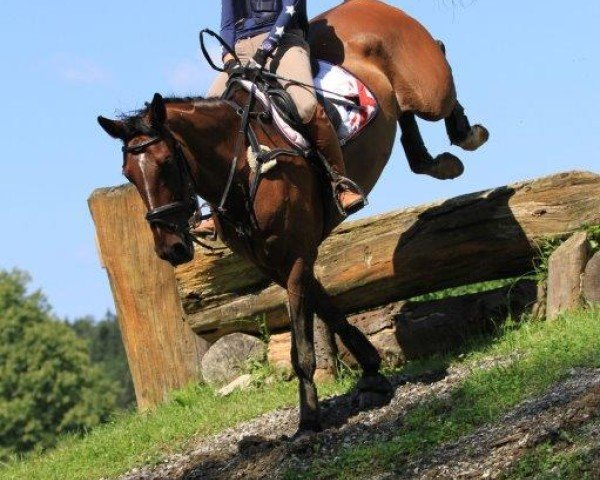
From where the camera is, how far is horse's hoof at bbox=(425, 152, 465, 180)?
1201 centimetres

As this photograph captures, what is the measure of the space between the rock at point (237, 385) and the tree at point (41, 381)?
121ft

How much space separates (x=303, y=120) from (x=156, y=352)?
405 cm

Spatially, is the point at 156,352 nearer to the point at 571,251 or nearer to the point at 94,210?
the point at 94,210

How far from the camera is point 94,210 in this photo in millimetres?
13258

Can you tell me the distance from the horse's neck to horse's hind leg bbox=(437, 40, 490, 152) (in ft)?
10.2

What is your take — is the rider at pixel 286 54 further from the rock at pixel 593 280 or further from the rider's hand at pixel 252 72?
the rock at pixel 593 280

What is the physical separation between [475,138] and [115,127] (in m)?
4.13

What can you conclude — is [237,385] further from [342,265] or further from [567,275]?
[567,275]

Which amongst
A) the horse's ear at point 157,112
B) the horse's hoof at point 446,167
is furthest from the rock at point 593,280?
the horse's ear at point 157,112

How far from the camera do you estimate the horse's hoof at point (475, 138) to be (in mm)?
12281

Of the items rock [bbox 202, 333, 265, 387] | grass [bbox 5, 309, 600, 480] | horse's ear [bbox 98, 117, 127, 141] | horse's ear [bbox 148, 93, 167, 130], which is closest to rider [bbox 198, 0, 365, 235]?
horse's ear [bbox 148, 93, 167, 130]

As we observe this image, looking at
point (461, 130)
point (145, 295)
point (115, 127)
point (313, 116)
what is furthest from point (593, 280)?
point (145, 295)

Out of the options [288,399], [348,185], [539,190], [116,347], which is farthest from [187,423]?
[116,347]

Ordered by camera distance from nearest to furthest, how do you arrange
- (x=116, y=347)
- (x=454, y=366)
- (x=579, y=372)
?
1. (x=579, y=372)
2. (x=454, y=366)
3. (x=116, y=347)
